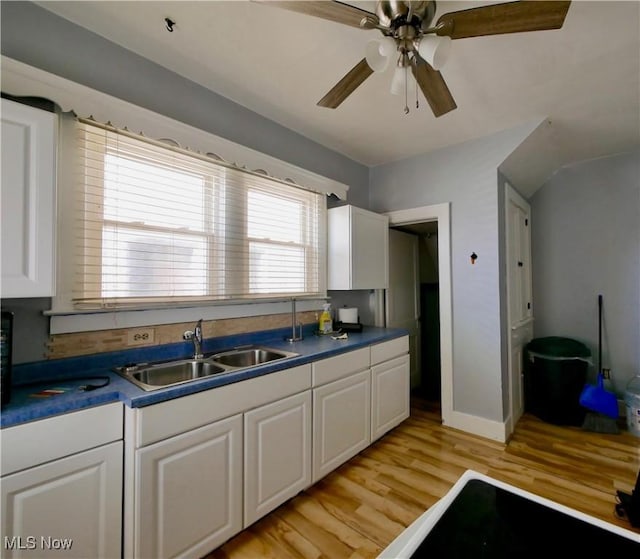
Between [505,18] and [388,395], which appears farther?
[388,395]

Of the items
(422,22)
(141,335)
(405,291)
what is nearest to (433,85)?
(422,22)

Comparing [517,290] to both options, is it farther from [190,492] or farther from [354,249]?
[190,492]

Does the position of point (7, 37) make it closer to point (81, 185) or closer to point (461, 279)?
point (81, 185)

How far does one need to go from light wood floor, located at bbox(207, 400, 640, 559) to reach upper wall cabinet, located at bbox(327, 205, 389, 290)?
1428 mm

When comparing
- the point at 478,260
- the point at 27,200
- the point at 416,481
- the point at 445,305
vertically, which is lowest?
the point at 416,481

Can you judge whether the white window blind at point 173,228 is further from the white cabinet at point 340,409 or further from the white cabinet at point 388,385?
the white cabinet at point 388,385

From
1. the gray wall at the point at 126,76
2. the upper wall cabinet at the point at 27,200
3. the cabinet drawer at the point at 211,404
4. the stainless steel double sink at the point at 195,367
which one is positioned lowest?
the cabinet drawer at the point at 211,404

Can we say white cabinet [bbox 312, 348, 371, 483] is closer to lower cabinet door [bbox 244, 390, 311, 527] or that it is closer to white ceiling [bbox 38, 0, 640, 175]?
lower cabinet door [bbox 244, 390, 311, 527]

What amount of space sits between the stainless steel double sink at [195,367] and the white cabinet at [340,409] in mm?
325

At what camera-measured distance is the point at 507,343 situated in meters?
2.76

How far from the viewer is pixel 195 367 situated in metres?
1.85

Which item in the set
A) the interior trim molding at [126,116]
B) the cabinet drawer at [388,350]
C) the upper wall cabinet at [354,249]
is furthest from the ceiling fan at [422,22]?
the cabinet drawer at [388,350]

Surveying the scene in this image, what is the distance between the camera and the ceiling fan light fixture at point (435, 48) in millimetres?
1250

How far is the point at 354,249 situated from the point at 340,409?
54.1 inches
